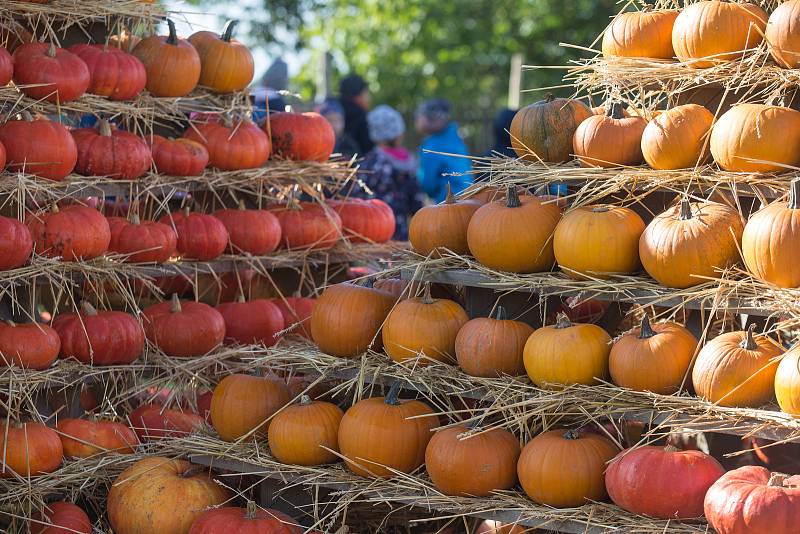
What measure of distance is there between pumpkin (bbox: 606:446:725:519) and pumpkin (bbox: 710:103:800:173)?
100 cm

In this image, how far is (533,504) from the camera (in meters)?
3.85

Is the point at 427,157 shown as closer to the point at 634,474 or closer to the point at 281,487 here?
the point at 281,487

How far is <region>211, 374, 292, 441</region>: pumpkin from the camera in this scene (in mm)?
4570

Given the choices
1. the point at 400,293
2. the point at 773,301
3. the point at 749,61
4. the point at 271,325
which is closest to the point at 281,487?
the point at 400,293

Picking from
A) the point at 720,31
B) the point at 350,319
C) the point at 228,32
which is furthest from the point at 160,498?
the point at 228,32

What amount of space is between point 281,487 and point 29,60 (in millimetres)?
2319

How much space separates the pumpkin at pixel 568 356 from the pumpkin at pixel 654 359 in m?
0.08

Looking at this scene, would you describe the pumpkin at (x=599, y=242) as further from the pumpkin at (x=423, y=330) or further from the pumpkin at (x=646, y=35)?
the pumpkin at (x=646, y=35)

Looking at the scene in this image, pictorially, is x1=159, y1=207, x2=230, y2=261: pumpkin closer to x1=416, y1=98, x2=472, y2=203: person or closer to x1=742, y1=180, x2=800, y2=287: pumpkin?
x1=742, y1=180, x2=800, y2=287: pumpkin

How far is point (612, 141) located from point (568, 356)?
33.1 inches

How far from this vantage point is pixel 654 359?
3715 mm

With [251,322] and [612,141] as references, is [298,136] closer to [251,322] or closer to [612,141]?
[251,322]

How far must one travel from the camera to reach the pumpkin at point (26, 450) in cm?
459

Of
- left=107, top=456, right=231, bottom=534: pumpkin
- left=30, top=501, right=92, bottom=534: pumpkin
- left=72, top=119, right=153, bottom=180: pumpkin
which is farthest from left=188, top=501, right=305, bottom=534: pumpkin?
left=72, top=119, right=153, bottom=180: pumpkin
